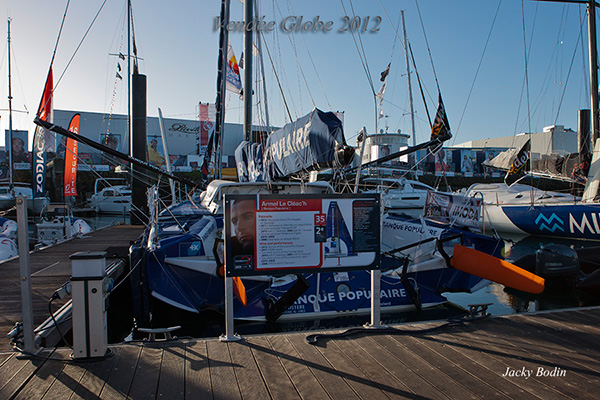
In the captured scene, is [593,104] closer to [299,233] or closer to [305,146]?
[305,146]

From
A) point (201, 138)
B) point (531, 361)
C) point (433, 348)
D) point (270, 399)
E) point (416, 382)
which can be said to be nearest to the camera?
point (270, 399)

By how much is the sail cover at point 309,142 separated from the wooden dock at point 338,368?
2565 millimetres

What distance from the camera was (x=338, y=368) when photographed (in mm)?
3168

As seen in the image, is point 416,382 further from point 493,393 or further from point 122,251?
point 122,251

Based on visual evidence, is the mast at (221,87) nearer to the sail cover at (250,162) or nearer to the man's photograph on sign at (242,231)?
the sail cover at (250,162)

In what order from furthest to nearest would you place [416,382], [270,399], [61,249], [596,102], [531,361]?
1. [596,102]
2. [61,249]
3. [531,361]
4. [416,382]
5. [270,399]

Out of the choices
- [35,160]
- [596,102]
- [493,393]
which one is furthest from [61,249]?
[596,102]

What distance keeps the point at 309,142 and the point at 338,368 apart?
10.9 feet

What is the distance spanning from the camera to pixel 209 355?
11.1 ft

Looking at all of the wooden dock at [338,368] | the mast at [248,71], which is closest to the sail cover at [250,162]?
the mast at [248,71]

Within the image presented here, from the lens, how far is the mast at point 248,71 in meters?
10.8

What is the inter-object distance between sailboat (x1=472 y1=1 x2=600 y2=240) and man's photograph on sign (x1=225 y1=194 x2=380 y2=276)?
10149mm

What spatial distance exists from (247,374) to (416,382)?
4.02ft

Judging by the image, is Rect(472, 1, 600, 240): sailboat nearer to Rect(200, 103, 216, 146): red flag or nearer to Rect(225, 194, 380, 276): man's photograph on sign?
Rect(225, 194, 380, 276): man's photograph on sign
